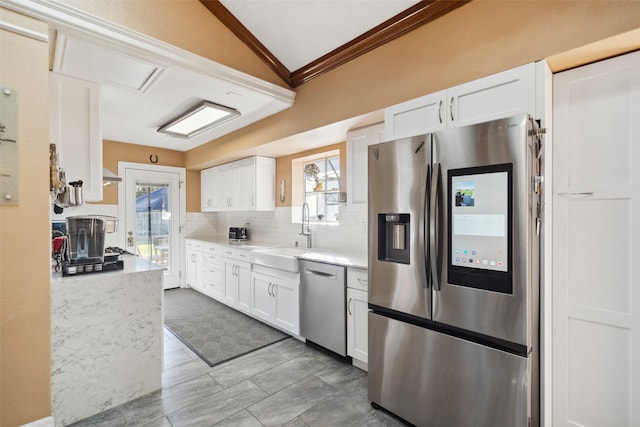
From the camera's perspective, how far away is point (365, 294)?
2.54m

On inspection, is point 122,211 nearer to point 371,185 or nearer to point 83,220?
point 83,220

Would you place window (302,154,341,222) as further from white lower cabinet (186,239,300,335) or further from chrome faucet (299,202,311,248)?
white lower cabinet (186,239,300,335)

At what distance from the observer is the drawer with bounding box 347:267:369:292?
2535mm

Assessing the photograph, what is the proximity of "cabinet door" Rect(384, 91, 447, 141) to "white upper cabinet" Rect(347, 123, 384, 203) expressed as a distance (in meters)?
0.57

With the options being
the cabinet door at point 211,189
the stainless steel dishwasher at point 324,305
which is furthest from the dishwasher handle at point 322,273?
the cabinet door at point 211,189

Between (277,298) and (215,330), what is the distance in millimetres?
842

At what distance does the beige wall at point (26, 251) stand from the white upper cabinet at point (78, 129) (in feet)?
2.09

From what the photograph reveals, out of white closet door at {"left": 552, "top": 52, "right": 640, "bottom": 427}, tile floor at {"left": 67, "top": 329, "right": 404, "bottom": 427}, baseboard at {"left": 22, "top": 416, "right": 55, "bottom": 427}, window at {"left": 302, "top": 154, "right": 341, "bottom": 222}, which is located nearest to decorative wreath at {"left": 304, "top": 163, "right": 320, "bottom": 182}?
window at {"left": 302, "top": 154, "right": 341, "bottom": 222}

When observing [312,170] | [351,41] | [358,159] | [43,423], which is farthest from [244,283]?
[351,41]

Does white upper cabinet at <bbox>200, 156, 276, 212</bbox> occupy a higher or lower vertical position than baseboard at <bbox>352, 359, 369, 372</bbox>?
higher

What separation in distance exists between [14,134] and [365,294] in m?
2.47

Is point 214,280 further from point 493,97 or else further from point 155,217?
point 493,97

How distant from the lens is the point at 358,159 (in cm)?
292

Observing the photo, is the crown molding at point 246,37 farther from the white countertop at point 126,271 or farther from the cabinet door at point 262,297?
the cabinet door at point 262,297
